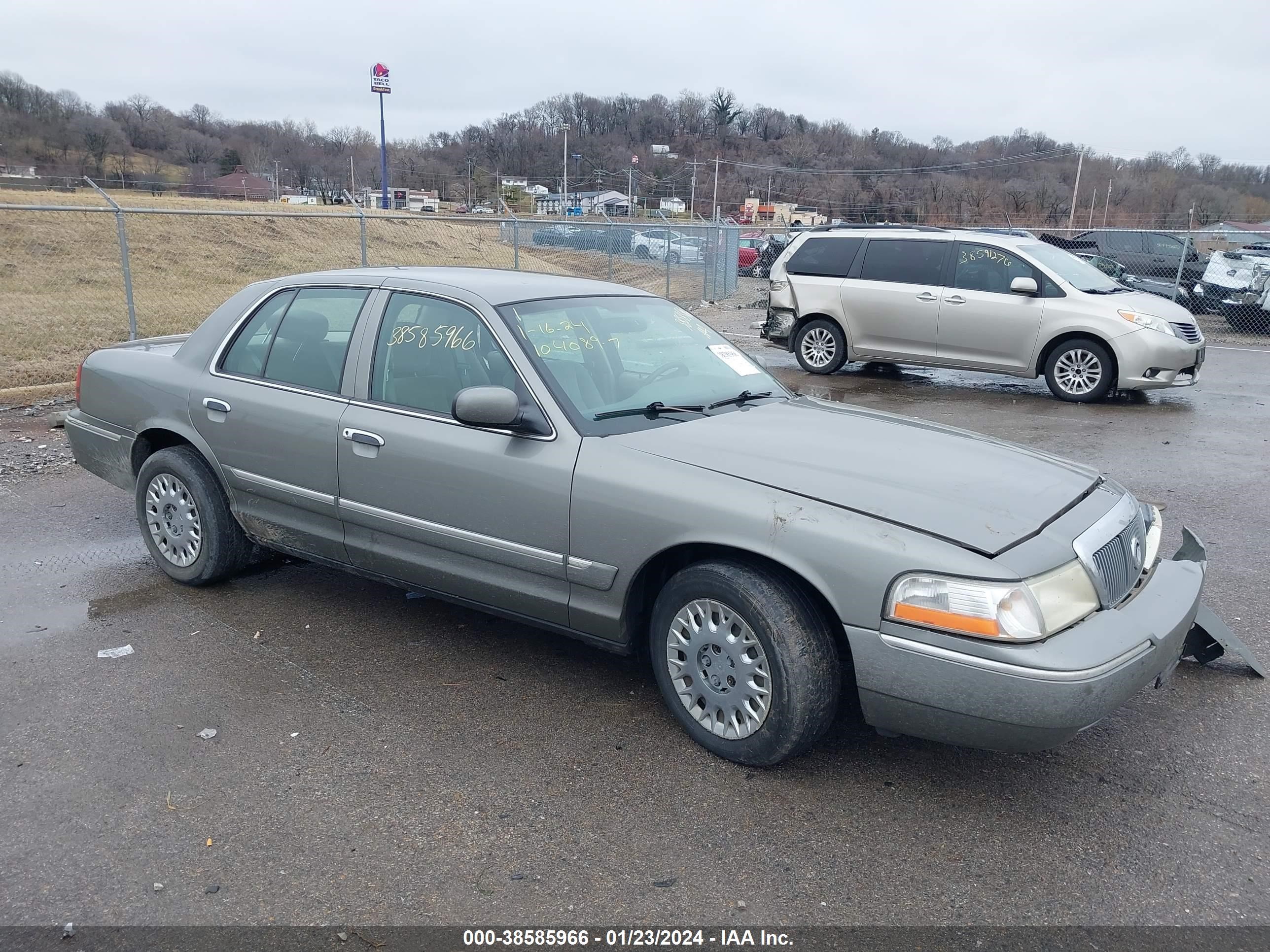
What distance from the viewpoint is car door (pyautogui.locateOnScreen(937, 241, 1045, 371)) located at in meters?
10.8

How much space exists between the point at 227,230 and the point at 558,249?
9.09 metres

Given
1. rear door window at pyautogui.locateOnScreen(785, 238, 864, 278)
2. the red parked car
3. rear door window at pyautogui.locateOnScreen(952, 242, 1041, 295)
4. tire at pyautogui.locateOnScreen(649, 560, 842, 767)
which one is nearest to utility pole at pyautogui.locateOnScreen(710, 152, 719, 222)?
the red parked car

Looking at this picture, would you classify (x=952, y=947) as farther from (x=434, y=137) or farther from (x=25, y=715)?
(x=434, y=137)

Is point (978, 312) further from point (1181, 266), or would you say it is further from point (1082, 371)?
point (1181, 266)

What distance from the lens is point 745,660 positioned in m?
3.26

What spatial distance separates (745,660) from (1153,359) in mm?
8932

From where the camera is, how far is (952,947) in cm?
255

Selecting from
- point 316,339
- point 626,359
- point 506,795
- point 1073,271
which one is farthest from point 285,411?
point 1073,271

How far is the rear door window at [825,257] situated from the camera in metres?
12.0

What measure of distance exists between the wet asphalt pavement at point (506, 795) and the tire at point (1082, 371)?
628cm

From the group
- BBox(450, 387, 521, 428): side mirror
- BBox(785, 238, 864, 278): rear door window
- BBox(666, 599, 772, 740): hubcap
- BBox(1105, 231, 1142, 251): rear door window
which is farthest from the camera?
BBox(1105, 231, 1142, 251): rear door window

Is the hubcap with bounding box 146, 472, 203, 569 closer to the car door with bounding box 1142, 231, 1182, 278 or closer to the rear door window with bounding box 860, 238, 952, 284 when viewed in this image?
the rear door window with bounding box 860, 238, 952, 284

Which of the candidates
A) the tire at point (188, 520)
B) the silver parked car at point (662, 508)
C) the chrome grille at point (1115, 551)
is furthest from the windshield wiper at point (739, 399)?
the tire at point (188, 520)

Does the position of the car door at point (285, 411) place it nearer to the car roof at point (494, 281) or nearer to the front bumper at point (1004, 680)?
the car roof at point (494, 281)
